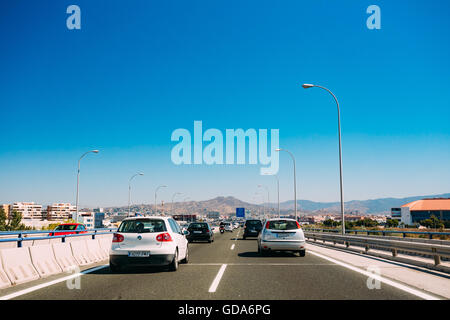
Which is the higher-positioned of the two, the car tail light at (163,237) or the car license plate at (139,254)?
the car tail light at (163,237)

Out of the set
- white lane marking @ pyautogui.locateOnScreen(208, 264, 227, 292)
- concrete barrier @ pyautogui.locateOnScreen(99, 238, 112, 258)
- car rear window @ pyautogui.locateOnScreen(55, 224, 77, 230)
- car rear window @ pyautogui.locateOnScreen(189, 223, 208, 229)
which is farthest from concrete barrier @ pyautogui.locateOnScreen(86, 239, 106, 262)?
car rear window @ pyautogui.locateOnScreen(55, 224, 77, 230)

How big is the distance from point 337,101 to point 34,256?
63.5 ft

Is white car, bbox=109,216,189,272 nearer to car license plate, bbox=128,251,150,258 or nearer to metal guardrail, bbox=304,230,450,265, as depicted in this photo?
car license plate, bbox=128,251,150,258

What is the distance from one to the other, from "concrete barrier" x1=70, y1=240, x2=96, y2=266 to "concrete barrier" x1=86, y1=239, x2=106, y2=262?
0.18 m

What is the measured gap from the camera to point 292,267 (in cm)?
1166

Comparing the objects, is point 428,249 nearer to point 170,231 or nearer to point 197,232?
point 170,231

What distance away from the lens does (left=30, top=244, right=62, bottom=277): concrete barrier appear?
9.44m

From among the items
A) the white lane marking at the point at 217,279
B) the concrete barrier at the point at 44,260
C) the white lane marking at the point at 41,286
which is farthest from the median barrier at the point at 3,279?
the white lane marking at the point at 217,279

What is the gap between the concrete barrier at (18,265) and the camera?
818 centimetres

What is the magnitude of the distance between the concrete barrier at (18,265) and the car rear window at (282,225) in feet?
28.7

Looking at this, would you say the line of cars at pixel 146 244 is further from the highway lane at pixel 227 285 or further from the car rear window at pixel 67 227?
the car rear window at pixel 67 227

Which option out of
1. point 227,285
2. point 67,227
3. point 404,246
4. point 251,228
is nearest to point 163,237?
point 227,285

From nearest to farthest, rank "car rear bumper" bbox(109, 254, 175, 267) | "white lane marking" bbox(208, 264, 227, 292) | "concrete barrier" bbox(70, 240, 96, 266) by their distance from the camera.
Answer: "white lane marking" bbox(208, 264, 227, 292)
"car rear bumper" bbox(109, 254, 175, 267)
"concrete barrier" bbox(70, 240, 96, 266)
